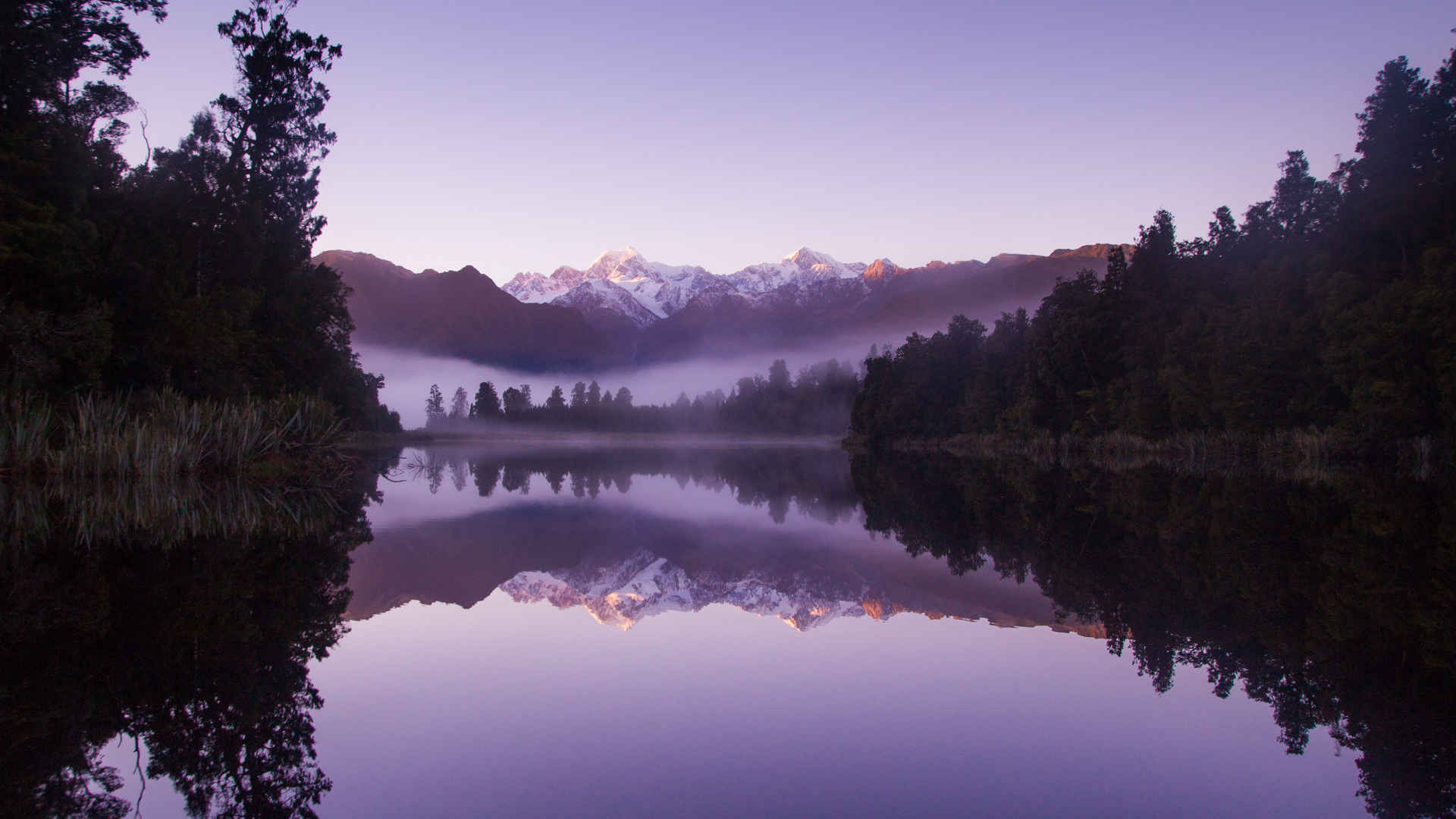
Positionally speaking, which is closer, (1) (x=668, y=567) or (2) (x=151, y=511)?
(1) (x=668, y=567)

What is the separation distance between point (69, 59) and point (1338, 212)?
49.5 metres

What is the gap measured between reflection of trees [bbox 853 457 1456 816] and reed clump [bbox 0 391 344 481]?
48.9 feet

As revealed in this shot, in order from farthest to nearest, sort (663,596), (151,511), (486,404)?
(486,404) → (151,511) → (663,596)

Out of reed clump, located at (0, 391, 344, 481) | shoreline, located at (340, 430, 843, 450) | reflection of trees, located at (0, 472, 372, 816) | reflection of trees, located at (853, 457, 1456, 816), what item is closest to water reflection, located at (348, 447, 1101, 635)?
reflection of trees, located at (853, 457, 1456, 816)

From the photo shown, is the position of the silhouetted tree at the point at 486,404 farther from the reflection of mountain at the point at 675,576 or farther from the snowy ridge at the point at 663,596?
the snowy ridge at the point at 663,596

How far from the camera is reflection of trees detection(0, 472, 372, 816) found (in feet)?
12.5

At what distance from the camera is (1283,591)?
28.1ft

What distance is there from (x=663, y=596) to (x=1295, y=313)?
4335 centimetres

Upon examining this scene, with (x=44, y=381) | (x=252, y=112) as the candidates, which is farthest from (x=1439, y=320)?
(x=252, y=112)

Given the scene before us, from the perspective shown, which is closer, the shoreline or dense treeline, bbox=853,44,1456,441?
dense treeline, bbox=853,44,1456,441

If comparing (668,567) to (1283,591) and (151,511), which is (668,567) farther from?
(151,511)

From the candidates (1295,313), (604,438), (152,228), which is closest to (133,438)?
(152,228)

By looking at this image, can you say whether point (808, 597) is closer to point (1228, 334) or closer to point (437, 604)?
point (437, 604)

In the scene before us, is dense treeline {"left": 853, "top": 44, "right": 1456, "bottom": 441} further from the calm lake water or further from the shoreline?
the shoreline
